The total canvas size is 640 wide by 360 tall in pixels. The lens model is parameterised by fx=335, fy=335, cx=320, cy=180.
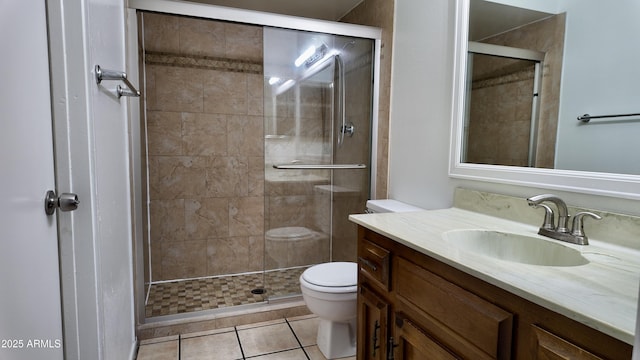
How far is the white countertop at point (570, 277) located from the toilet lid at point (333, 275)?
63 cm

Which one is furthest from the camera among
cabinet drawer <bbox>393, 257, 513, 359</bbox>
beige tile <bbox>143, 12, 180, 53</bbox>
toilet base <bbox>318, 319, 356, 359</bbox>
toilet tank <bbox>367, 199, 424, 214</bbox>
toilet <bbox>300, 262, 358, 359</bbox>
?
beige tile <bbox>143, 12, 180, 53</bbox>

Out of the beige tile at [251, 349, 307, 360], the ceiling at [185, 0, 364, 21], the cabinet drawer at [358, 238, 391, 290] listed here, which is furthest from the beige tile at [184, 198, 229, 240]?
the cabinet drawer at [358, 238, 391, 290]

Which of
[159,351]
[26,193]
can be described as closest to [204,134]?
[159,351]

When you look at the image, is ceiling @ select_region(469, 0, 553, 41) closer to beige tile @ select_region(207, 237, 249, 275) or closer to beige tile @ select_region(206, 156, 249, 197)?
beige tile @ select_region(206, 156, 249, 197)

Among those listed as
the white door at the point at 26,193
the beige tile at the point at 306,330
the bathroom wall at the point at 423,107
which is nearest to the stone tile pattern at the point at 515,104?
the bathroom wall at the point at 423,107

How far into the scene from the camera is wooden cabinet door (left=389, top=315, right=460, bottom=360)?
0.97m

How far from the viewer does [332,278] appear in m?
1.83

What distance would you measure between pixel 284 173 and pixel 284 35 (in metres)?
1.02

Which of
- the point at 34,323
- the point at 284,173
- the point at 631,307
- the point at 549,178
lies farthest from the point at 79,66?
the point at 284,173

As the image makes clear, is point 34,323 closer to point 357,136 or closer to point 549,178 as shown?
point 549,178

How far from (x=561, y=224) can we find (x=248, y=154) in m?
2.39

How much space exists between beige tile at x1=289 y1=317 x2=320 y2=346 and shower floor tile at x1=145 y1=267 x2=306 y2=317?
0.26 metres

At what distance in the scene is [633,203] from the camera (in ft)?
3.32

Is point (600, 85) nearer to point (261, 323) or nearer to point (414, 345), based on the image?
point (414, 345)
